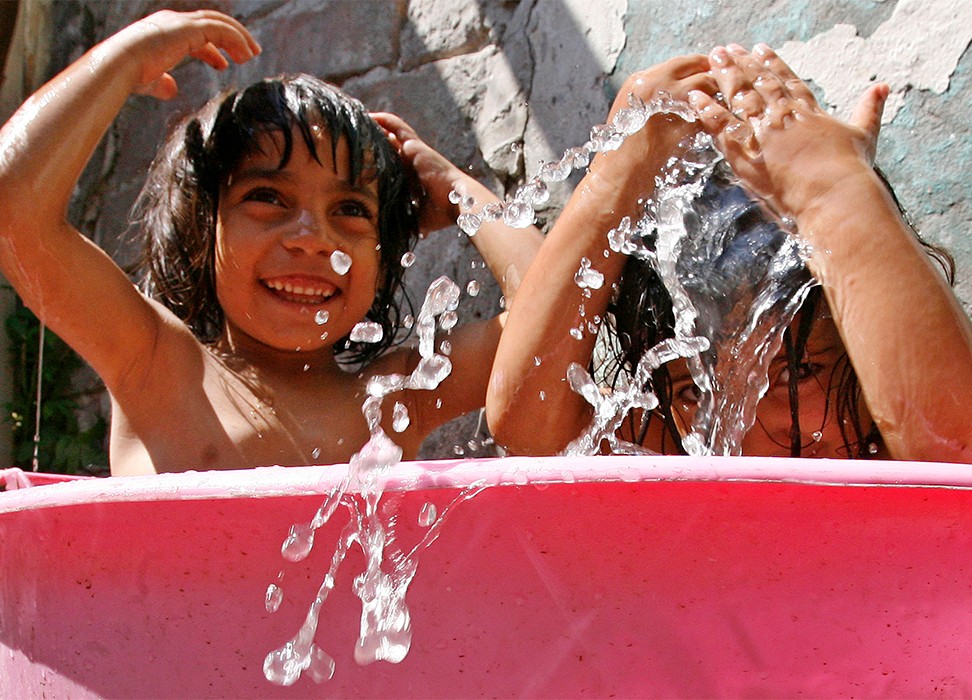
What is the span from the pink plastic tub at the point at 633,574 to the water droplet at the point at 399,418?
1.16 metres

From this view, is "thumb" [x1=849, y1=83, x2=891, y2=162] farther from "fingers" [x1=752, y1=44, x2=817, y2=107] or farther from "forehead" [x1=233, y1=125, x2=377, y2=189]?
"forehead" [x1=233, y1=125, x2=377, y2=189]

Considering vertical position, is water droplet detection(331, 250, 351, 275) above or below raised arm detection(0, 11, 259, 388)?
below

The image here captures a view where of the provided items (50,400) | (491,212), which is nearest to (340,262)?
(491,212)

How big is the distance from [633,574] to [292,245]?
3.96 ft

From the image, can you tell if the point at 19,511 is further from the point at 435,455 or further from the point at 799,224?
the point at 435,455

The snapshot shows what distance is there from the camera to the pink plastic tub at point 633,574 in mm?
774

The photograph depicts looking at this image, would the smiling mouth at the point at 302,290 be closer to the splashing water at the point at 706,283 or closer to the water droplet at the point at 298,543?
the splashing water at the point at 706,283

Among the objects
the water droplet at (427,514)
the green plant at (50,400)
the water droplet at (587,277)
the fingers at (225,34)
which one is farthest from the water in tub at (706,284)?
the green plant at (50,400)

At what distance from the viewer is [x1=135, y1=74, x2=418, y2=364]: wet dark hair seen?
1.97 m

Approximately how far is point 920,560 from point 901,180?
49.8 inches

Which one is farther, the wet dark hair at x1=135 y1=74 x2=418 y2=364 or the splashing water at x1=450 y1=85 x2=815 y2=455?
the wet dark hair at x1=135 y1=74 x2=418 y2=364

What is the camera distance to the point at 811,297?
4.74ft

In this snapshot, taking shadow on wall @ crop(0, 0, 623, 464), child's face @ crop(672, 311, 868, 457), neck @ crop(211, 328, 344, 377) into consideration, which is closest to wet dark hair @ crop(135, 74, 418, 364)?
neck @ crop(211, 328, 344, 377)

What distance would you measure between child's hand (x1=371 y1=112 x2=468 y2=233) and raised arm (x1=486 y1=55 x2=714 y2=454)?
2.21 feet
